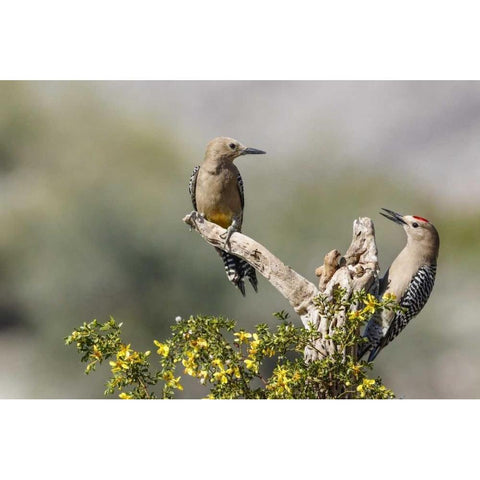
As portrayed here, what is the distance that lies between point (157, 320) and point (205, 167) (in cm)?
124

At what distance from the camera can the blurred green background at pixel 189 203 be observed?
4.84 m

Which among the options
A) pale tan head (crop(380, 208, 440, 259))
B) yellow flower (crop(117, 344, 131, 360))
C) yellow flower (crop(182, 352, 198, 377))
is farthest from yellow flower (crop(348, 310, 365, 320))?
yellow flower (crop(117, 344, 131, 360))

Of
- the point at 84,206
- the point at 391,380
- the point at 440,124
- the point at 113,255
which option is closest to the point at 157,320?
the point at 113,255

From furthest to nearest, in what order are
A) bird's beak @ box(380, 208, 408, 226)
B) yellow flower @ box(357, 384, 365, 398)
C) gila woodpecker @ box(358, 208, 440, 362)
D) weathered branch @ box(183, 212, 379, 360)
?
bird's beak @ box(380, 208, 408, 226), gila woodpecker @ box(358, 208, 440, 362), weathered branch @ box(183, 212, 379, 360), yellow flower @ box(357, 384, 365, 398)

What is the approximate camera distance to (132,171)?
207 inches

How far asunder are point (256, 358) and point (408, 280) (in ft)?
3.59

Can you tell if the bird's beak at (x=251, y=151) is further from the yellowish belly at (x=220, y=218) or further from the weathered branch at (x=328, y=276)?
the weathered branch at (x=328, y=276)

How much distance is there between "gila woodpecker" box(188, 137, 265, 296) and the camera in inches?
187

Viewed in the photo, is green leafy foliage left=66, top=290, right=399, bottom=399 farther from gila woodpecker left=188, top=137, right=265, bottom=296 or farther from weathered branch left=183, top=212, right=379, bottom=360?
gila woodpecker left=188, top=137, right=265, bottom=296

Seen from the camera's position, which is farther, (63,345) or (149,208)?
(149,208)

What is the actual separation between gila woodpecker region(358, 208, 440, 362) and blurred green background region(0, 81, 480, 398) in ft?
0.78

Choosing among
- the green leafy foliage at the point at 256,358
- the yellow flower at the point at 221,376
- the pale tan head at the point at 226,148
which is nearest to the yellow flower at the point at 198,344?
→ the green leafy foliage at the point at 256,358

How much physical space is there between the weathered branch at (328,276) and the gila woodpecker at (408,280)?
21 cm

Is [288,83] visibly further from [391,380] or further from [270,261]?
[391,380]
